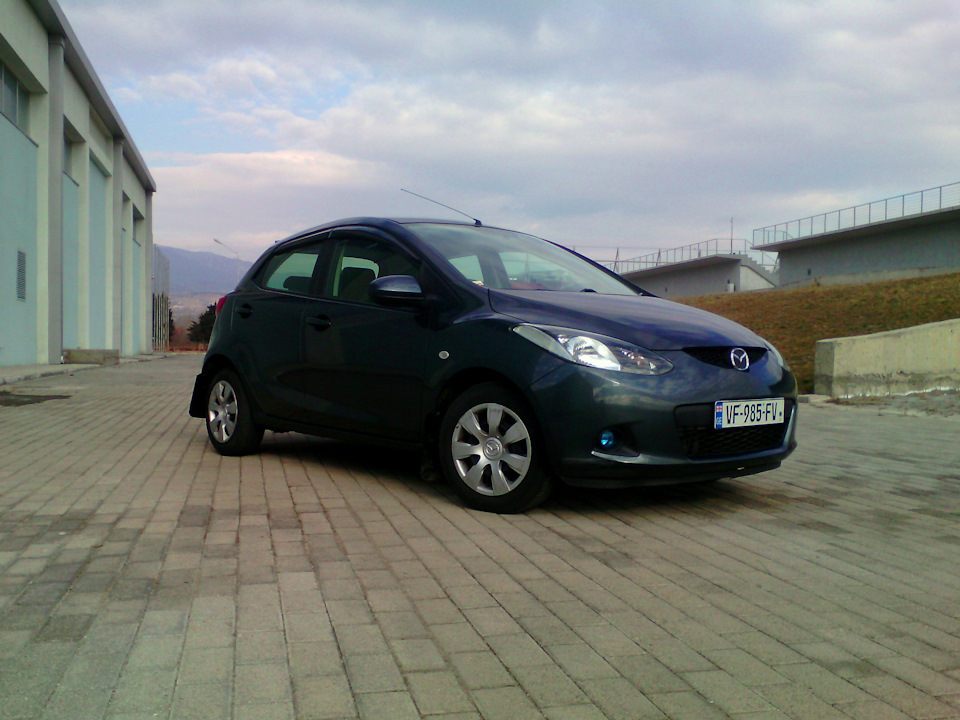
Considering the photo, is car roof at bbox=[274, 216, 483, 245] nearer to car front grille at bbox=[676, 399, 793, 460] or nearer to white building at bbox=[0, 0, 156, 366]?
car front grille at bbox=[676, 399, 793, 460]

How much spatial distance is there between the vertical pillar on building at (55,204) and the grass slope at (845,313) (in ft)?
63.3

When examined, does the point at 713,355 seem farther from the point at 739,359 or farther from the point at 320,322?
the point at 320,322

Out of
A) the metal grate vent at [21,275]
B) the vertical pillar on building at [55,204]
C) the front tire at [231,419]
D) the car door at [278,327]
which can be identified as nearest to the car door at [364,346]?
the car door at [278,327]

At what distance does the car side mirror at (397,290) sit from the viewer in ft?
17.0

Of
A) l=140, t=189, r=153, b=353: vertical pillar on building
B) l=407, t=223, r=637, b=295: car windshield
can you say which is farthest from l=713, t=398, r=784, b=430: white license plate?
l=140, t=189, r=153, b=353: vertical pillar on building

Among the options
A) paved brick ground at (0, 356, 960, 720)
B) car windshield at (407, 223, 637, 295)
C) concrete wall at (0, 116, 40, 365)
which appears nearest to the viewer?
paved brick ground at (0, 356, 960, 720)

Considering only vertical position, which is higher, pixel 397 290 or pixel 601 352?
pixel 397 290

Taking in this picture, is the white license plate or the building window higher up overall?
the building window

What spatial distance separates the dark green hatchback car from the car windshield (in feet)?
0.06

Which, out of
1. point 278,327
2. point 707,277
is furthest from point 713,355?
point 707,277

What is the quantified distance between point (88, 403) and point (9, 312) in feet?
41.4

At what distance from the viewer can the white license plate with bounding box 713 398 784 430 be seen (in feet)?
15.1

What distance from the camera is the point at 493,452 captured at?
15.4ft

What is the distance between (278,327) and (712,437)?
3132mm
